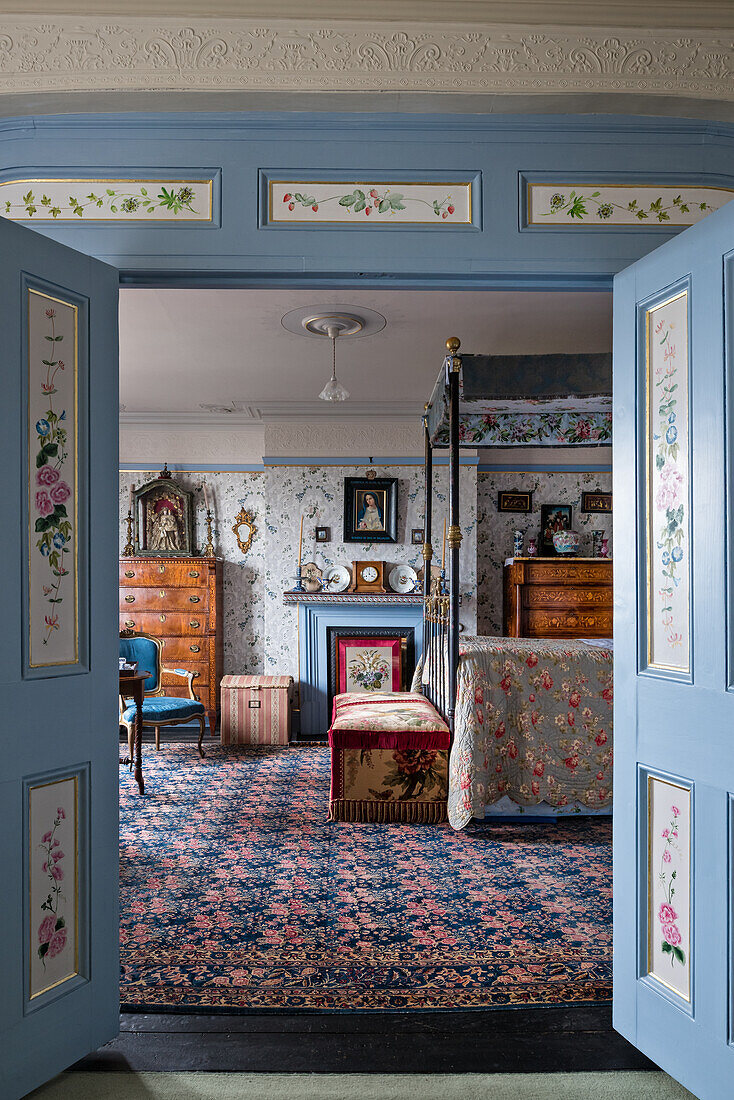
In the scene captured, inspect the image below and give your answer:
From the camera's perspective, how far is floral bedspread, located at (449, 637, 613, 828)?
470 cm

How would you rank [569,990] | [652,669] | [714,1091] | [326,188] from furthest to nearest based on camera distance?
[569,990]
[326,188]
[652,669]
[714,1091]

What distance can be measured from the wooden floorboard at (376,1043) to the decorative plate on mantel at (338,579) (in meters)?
5.21

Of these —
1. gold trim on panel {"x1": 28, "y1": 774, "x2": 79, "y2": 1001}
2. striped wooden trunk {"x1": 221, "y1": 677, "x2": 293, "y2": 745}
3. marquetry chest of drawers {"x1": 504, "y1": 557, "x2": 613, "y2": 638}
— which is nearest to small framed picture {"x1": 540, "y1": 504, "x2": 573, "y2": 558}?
marquetry chest of drawers {"x1": 504, "y1": 557, "x2": 613, "y2": 638}

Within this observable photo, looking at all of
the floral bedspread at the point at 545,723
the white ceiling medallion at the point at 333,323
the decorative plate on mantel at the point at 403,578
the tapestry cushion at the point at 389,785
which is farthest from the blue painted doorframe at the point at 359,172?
the decorative plate on mantel at the point at 403,578

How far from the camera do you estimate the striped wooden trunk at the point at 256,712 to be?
7133mm

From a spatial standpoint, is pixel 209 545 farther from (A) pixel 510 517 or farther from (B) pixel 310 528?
(A) pixel 510 517

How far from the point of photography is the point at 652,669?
7.70 ft

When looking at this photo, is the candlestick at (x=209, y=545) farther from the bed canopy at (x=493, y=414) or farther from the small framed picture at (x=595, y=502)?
the small framed picture at (x=595, y=502)

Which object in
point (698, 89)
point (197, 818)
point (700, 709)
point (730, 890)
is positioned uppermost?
point (698, 89)

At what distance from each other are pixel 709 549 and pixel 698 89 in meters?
1.49

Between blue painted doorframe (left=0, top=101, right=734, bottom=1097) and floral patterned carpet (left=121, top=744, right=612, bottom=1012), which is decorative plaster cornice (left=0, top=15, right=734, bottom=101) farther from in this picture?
floral patterned carpet (left=121, top=744, right=612, bottom=1012)

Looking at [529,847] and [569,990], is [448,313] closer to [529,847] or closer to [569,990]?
[529,847]

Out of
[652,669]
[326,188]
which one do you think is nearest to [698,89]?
[326,188]

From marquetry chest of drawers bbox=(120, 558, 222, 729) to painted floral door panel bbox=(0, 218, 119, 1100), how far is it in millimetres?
5230
